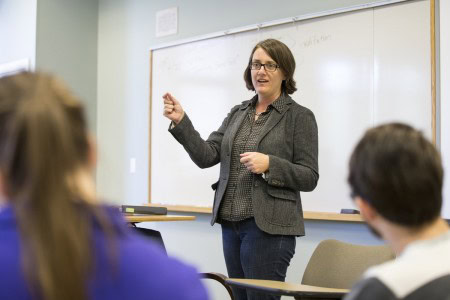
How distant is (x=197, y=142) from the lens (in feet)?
7.55

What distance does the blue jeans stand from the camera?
2.08 meters

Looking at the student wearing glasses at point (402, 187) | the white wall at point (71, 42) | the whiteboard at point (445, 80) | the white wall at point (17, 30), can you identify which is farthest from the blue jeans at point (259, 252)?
the white wall at point (17, 30)

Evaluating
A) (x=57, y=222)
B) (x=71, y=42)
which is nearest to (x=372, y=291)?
(x=57, y=222)

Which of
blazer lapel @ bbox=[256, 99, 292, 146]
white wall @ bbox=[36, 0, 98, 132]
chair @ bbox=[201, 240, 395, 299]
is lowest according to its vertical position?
chair @ bbox=[201, 240, 395, 299]

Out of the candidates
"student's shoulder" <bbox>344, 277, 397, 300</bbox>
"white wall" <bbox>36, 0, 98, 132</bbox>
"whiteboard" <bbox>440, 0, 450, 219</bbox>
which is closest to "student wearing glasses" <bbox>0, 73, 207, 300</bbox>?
"student's shoulder" <bbox>344, 277, 397, 300</bbox>

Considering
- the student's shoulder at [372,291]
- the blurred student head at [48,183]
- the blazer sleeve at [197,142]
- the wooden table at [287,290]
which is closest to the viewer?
the blurred student head at [48,183]

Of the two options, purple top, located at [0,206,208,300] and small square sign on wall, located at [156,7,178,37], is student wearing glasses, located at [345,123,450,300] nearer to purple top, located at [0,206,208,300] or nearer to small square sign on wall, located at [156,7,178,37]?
purple top, located at [0,206,208,300]

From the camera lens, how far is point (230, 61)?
4133 millimetres

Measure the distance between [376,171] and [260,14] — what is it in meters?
3.20

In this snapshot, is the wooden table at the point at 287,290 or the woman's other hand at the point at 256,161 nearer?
the wooden table at the point at 287,290

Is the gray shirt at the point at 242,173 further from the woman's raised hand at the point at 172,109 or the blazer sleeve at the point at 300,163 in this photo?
the woman's raised hand at the point at 172,109

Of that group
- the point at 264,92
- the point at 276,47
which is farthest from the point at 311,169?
the point at 276,47

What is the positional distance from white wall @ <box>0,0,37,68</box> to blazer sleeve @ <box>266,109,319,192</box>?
3.16 metres

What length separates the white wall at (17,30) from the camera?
188 inches
